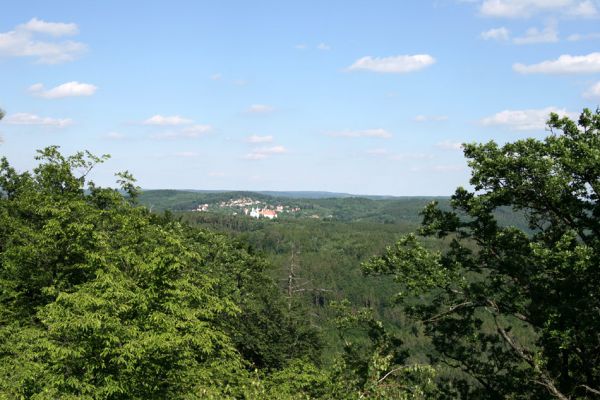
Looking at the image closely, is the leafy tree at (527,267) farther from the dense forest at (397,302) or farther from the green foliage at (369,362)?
the green foliage at (369,362)

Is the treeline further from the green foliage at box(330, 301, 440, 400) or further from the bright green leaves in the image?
the bright green leaves

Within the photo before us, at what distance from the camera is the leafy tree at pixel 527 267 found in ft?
49.9

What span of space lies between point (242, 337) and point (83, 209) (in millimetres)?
16414

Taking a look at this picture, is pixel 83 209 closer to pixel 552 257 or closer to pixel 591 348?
pixel 552 257

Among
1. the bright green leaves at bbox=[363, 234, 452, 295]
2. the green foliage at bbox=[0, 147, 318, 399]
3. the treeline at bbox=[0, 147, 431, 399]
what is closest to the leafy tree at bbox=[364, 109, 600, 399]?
the bright green leaves at bbox=[363, 234, 452, 295]

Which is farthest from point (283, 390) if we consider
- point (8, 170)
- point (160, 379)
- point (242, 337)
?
point (8, 170)

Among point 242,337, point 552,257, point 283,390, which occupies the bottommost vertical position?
point 242,337

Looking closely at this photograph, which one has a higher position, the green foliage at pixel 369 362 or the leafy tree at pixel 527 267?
the leafy tree at pixel 527 267

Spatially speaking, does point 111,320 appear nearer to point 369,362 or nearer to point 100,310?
point 100,310

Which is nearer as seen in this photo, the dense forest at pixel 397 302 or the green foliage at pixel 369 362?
the dense forest at pixel 397 302

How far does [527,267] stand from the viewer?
59.7ft

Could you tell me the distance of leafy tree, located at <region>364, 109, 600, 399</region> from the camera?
49.9ft

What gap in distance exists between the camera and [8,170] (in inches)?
1478

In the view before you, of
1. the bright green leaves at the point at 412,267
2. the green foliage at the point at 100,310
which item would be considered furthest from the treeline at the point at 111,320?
the bright green leaves at the point at 412,267
